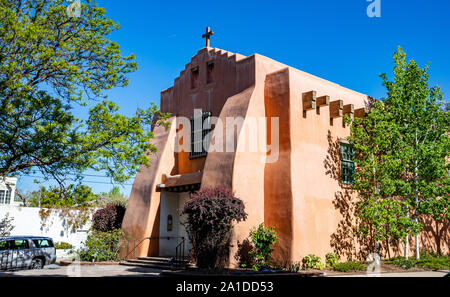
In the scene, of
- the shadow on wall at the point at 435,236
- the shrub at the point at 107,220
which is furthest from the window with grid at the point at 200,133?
the shadow on wall at the point at 435,236

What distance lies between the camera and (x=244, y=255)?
1358cm

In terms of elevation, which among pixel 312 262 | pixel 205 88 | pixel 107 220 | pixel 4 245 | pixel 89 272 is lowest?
pixel 89 272

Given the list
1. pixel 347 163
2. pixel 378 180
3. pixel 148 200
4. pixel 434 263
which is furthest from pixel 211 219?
pixel 434 263

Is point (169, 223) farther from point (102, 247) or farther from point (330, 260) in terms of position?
point (330, 260)

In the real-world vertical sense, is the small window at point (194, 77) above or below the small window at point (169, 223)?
above

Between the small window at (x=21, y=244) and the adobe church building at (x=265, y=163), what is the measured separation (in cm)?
402

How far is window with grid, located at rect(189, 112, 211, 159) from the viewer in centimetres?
1702

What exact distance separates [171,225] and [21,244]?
5.91m

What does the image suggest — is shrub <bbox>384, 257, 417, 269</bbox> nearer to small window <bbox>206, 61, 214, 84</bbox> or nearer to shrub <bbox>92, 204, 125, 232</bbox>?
small window <bbox>206, 61, 214, 84</bbox>

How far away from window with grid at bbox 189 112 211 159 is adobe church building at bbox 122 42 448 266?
75 mm

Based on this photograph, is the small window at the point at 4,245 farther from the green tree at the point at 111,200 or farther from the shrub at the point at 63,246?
the shrub at the point at 63,246

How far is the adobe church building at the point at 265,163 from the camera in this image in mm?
14016

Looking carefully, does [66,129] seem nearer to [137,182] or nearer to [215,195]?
[215,195]

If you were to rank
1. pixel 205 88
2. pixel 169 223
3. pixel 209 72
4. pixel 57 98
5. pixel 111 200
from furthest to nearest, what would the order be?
pixel 111 200 < pixel 209 72 < pixel 205 88 < pixel 169 223 < pixel 57 98
